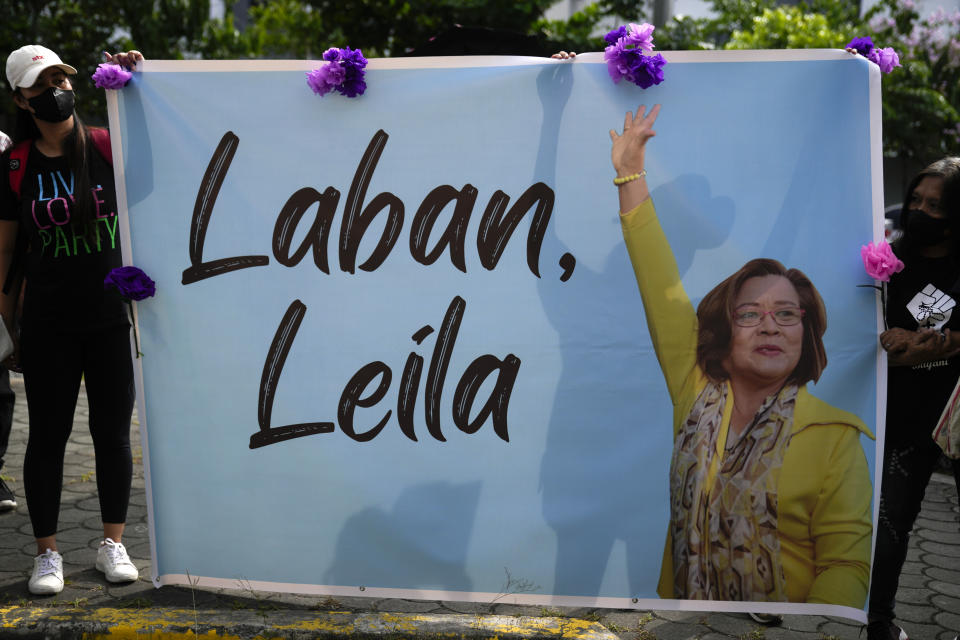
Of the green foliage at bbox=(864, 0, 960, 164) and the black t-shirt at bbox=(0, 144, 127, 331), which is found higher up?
the green foliage at bbox=(864, 0, 960, 164)

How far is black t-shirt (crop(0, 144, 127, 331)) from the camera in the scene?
126 inches

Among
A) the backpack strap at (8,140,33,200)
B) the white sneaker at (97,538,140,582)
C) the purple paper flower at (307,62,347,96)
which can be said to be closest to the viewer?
the purple paper flower at (307,62,347,96)

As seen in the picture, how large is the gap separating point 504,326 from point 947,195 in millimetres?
1457

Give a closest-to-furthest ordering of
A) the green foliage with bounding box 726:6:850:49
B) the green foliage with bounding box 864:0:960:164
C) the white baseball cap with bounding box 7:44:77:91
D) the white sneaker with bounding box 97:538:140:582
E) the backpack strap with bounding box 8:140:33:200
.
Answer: the white baseball cap with bounding box 7:44:77:91
the backpack strap with bounding box 8:140:33:200
the white sneaker with bounding box 97:538:140:582
the green foliage with bounding box 726:6:850:49
the green foliage with bounding box 864:0:960:164

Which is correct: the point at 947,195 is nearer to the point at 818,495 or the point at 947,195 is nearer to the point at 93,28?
the point at 818,495

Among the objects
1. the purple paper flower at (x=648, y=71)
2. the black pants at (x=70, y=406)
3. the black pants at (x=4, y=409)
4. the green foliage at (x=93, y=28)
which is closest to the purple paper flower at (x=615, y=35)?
the purple paper flower at (x=648, y=71)

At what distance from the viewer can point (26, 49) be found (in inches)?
124

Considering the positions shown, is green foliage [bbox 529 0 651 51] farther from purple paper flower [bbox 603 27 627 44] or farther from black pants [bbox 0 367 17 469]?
purple paper flower [bbox 603 27 627 44]

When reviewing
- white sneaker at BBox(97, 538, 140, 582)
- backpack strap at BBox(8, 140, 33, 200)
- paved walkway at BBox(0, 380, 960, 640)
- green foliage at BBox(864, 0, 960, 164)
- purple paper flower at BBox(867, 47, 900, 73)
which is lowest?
paved walkway at BBox(0, 380, 960, 640)

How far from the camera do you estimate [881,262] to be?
275cm

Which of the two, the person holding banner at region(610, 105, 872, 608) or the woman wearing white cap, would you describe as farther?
the woman wearing white cap

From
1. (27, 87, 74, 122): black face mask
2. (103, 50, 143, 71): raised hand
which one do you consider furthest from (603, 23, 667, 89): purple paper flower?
(27, 87, 74, 122): black face mask

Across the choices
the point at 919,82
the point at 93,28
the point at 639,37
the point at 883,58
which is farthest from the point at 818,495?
the point at 919,82

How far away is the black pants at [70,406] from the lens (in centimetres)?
328
